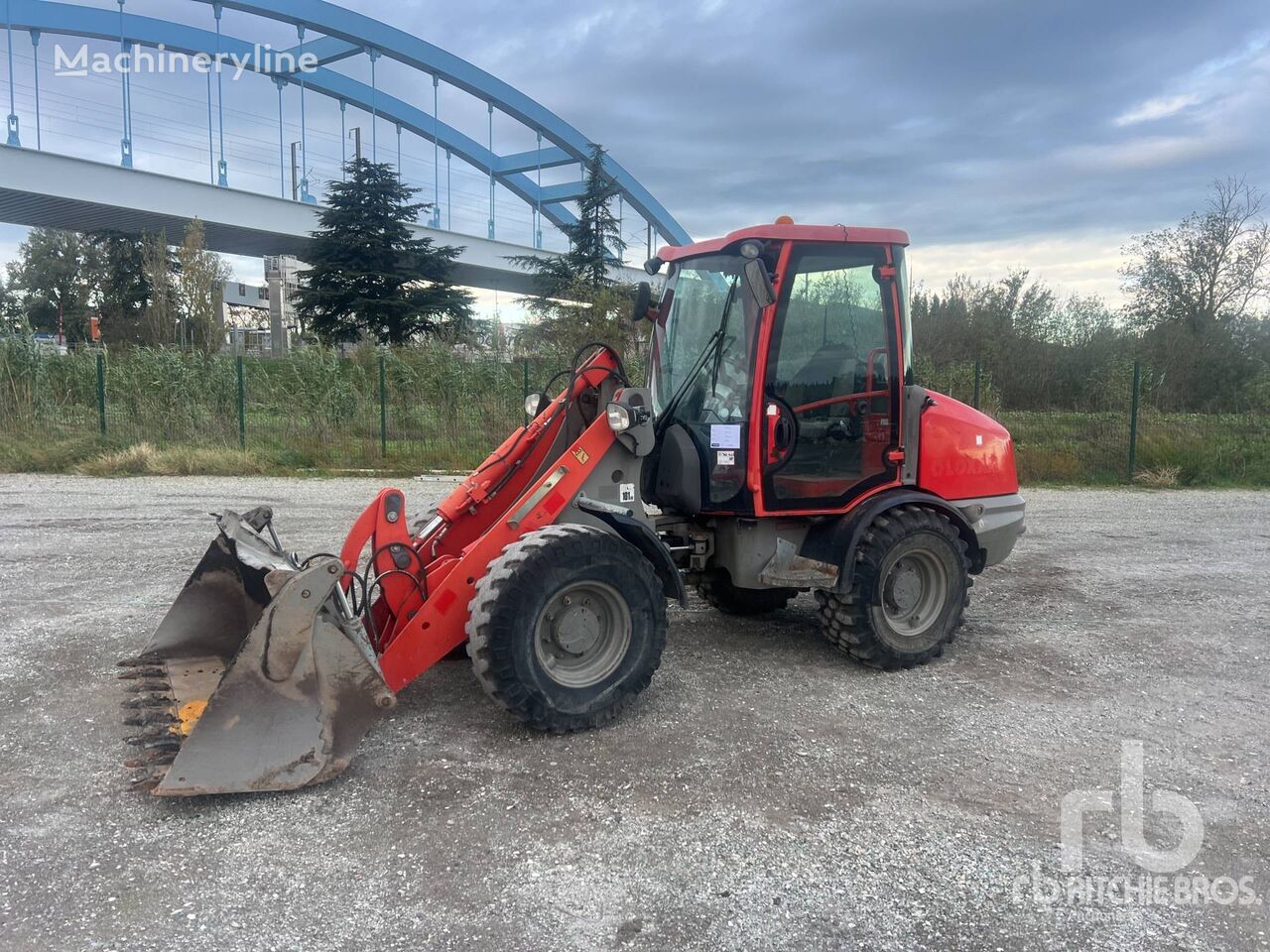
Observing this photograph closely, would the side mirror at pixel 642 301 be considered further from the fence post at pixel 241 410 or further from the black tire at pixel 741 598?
the fence post at pixel 241 410

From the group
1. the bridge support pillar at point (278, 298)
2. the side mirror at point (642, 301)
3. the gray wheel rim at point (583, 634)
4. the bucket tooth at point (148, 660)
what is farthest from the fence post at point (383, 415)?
the bridge support pillar at point (278, 298)

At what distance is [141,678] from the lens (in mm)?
4141

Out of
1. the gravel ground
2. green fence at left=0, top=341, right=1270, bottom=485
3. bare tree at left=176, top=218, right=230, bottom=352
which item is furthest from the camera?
bare tree at left=176, top=218, right=230, bottom=352

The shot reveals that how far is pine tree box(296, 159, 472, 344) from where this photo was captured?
27.0m

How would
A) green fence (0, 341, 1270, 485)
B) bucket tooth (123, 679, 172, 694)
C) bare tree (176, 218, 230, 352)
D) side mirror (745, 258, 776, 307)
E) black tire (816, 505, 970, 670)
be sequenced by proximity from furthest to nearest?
bare tree (176, 218, 230, 352)
green fence (0, 341, 1270, 485)
black tire (816, 505, 970, 670)
side mirror (745, 258, 776, 307)
bucket tooth (123, 679, 172, 694)

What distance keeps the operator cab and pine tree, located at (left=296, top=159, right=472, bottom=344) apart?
74.5 feet

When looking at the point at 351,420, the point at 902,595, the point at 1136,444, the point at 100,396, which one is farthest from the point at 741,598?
the point at 100,396

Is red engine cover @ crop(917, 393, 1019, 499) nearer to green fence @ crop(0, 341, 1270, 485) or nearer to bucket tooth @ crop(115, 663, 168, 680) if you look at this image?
bucket tooth @ crop(115, 663, 168, 680)

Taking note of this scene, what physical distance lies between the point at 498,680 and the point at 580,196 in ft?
84.7

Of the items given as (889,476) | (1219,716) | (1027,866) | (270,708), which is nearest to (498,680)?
(270,708)

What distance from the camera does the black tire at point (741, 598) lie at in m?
5.94

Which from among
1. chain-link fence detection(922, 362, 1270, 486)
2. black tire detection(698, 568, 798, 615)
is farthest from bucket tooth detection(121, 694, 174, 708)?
chain-link fence detection(922, 362, 1270, 486)

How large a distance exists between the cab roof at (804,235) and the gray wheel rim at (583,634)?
199 cm

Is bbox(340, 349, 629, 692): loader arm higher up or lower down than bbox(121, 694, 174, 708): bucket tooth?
higher up
